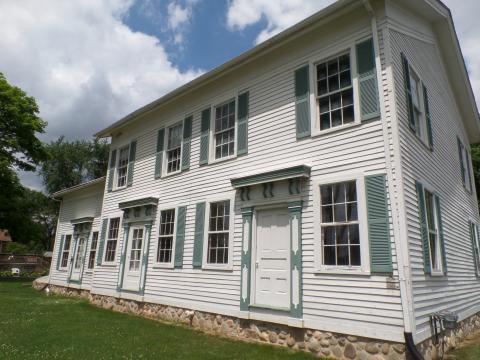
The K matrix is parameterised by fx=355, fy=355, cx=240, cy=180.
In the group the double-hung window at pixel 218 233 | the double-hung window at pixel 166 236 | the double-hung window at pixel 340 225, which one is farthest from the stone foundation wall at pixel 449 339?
the double-hung window at pixel 166 236

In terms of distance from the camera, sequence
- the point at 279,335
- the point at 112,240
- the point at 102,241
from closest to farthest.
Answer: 1. the point at 279,335
2. the point at 112,240
3. the point at 102,241

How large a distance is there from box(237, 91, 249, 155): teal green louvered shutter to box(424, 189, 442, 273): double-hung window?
13.9 ft

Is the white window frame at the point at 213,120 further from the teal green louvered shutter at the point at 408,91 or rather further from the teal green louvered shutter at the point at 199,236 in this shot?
the teal green louvered shutter at the point at 408,91

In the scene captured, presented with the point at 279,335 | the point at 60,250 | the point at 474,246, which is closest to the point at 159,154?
the point at 279,335

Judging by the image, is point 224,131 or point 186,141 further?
point 186,141

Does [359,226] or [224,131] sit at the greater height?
[224,131]

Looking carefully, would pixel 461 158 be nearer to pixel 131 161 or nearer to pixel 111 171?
pixel 131 161

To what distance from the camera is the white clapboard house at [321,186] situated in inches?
248

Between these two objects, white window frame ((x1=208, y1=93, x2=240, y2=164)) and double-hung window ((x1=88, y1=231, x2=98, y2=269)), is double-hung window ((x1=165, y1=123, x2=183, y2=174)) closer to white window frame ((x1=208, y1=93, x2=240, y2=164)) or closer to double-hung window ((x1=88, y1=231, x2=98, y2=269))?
white window frame ((x1=208, y1=93, x2=240, y2=164))

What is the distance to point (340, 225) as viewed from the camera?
6.70 m

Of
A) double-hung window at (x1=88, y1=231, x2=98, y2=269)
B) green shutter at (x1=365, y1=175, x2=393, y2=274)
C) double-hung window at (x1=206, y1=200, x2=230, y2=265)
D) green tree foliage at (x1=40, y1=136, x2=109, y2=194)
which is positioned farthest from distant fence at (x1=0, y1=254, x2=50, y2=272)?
green shutter at (x1=365, y1=175, x2=393, y2=274)

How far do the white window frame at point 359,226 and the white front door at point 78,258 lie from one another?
12.1 m

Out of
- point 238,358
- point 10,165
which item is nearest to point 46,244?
point 10,165

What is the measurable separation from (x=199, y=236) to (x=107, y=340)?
3.22 m
